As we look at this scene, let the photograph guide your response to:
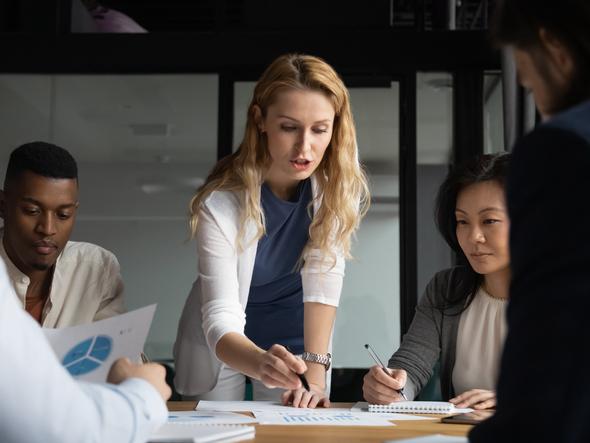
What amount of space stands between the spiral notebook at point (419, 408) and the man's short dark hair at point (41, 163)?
1030mm

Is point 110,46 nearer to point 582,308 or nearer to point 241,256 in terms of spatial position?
point 241,256

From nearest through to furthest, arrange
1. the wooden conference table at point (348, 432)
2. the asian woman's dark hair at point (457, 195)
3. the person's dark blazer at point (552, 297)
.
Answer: the person's dark blazer at point (552, 297) < the wooden conference table at point (348, 432) < the asian woman's dark hair at point (457, 195)

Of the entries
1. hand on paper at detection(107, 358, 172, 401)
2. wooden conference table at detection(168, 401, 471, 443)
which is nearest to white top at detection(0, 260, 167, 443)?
hand on paper at detection(107, 358, 172, 401)

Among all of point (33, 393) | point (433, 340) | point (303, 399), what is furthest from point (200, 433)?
point (433, 340)

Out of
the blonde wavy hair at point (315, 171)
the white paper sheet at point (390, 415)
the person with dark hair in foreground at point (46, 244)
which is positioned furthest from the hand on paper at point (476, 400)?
the person with dark hair in foreground at point (46, 244)

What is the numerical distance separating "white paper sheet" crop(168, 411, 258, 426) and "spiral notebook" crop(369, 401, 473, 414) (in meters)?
0.34

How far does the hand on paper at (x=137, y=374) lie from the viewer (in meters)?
1.17

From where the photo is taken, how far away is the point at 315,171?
2.25 metres

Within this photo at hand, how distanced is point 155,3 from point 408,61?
2.76m

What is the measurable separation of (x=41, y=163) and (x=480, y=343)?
128 cm

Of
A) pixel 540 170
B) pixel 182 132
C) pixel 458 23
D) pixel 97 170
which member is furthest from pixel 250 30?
pixel 540 170

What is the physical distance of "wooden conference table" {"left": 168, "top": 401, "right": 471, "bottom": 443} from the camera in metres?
1.35

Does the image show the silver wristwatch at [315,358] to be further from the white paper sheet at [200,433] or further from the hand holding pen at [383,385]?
the white paper sheet at [200,433]

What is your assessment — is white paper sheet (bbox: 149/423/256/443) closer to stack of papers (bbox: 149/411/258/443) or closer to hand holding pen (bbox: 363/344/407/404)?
stack of papers (bbox: 149/411/258/443)
